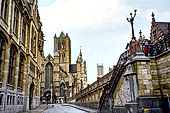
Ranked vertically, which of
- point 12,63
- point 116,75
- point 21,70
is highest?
point 12,63

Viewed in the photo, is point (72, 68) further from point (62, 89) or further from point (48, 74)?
point (62, 89)

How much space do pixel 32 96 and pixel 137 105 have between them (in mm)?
19207

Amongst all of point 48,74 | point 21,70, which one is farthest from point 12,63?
point 48,74

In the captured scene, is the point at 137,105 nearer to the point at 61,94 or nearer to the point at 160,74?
the point at 160,74

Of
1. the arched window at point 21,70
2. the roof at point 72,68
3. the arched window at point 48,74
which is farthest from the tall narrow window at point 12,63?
the roof at point 72,68

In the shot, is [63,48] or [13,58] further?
[63,48]

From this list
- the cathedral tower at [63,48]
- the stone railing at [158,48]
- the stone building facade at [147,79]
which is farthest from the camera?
the cathedral tower at [63,48]

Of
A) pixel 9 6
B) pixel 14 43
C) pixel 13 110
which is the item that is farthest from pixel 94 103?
pixel 9 6

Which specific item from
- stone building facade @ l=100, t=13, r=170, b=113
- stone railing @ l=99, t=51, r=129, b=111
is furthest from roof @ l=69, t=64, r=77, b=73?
stone building facade @ l=100, t=13, r=170, b=113

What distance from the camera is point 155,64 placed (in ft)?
36.3

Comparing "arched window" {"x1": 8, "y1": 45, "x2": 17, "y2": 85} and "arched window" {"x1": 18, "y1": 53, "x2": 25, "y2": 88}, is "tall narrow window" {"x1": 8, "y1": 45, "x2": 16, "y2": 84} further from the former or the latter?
"arched window" {"x1": 18, "y1": 53, "x2": 25, "y2": 88}

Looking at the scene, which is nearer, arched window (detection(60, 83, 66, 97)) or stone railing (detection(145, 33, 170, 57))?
stone railing (detection(145, 33, 170, 57))

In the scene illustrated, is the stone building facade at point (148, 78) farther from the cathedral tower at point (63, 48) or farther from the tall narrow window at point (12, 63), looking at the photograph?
the cathedral tower at point (63, 48)

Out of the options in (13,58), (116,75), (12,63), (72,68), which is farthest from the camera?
(72,68)
